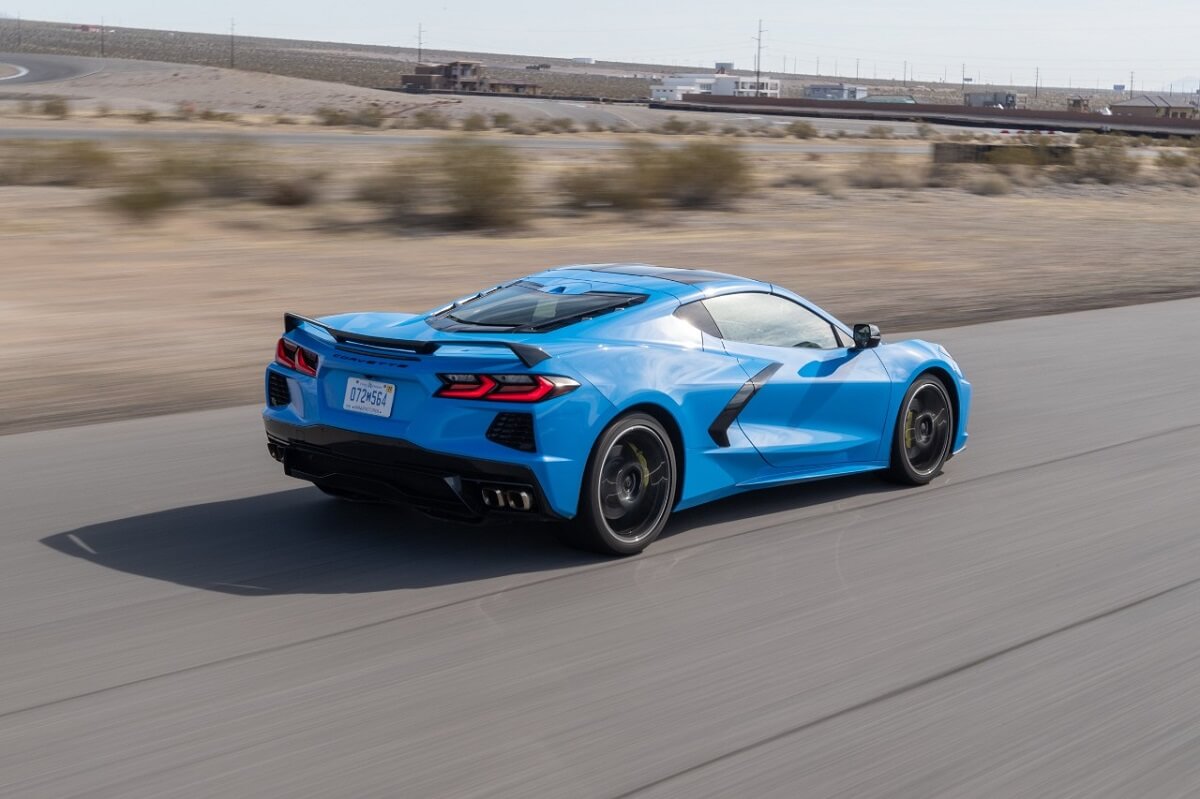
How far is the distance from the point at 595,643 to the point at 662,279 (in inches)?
90.0

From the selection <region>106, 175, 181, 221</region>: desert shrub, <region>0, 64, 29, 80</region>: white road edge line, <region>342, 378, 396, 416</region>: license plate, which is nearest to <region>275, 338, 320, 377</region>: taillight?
<region>342, 378, 396, 416</region>: license plate

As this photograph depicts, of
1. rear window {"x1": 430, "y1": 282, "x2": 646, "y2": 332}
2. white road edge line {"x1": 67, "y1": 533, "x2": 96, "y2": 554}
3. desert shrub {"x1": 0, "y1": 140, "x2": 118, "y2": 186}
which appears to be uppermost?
desert shrub {"x1": 0, "y1": 140, "x2": 118, "y2": 186}

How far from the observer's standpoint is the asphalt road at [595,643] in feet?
14.2

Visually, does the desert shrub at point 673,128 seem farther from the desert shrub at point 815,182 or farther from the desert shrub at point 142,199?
the desert shrub at point 142,199

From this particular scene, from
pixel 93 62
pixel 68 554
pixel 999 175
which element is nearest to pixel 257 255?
pixel 68 554

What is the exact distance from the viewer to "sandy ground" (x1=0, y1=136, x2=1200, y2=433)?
451 inches

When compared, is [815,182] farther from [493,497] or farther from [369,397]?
[493,497]

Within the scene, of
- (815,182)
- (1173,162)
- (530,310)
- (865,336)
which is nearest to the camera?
(530,310)

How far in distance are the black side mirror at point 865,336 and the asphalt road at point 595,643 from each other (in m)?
0.84

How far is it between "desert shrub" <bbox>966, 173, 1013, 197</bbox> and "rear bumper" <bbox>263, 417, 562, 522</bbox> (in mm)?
30589

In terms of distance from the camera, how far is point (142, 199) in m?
20.5

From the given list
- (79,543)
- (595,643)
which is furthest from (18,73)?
(595,643)

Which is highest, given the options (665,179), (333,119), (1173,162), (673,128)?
(673,128)

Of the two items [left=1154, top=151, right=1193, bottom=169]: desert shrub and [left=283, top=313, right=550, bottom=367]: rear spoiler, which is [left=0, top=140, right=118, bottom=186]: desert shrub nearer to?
[left=283, top=313, right=550, bottom=367]: rear spoiler
